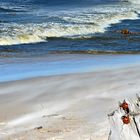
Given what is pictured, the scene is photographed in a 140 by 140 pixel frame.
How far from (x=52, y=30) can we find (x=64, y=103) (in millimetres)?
16706

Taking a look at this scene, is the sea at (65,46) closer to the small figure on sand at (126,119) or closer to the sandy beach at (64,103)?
the sandy beach at (64,103)

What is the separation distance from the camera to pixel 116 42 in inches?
872

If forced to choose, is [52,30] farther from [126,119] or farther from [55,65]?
[126,119]

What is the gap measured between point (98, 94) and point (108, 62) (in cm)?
497

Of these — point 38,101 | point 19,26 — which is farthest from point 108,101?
point 19,26

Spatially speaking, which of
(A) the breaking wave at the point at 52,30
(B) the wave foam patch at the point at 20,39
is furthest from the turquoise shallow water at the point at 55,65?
(A) the breaking wave at the point at 52,30

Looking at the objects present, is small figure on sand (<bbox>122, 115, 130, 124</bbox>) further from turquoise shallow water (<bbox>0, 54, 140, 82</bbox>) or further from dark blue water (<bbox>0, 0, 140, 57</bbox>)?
dark blue water (<bbox>0, 0, 140, 57</bbox>)

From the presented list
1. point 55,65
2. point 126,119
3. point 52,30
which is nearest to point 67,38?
point 52,30

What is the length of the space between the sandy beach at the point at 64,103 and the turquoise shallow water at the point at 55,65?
66 centimetres

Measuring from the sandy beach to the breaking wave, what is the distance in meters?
10.2

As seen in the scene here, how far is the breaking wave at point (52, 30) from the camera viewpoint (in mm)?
21766

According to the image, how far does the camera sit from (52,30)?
2506cm

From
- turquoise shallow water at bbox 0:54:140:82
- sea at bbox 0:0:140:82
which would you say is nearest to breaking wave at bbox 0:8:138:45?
sea at bbox 0:0:140:82

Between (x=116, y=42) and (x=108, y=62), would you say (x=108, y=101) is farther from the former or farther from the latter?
(x=116, y=42)
